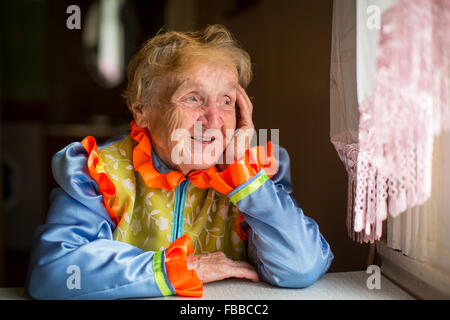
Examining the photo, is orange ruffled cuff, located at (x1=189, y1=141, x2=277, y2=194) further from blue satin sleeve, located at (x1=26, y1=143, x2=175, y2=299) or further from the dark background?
the dark background

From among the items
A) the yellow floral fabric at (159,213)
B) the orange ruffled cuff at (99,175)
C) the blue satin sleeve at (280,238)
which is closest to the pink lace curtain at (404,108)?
the blue satin sleeve at (280,238)

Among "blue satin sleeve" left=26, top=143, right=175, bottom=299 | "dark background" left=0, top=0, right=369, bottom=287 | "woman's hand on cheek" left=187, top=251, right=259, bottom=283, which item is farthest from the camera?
"dark background" left=0, top=0, right=369, bottom=287

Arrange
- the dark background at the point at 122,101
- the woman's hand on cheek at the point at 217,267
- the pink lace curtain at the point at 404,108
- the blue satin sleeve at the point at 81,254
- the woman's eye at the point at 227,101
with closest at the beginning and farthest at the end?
the pink lace curtain at the point at 404,108, the blue satin sleeve at the point at 81,254, the woman's hand on cheek at the point at 217,267, the woman's eye at the point at 227,101, the dark background at the point at 122,101

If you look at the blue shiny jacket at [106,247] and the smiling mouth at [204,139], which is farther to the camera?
the smiling mouth at [204,139]

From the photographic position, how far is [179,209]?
1.23 m

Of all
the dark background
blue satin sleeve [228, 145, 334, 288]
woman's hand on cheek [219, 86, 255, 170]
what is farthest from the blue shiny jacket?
the dark background

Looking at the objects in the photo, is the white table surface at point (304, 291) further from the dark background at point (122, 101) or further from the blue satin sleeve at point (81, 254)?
the dark background at point (122, 101)

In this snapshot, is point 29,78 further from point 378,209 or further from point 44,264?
point 378,209

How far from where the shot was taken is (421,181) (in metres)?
0.87

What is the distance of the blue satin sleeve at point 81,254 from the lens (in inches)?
39.2

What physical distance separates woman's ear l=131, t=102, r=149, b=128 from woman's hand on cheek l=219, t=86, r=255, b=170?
26 cm

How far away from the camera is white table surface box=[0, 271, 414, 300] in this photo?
3.40 ft

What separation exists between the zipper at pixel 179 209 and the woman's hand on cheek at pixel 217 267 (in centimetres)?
10

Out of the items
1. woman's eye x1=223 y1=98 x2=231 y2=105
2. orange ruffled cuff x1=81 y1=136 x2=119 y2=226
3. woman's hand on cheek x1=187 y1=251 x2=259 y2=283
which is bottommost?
woman's hand on cheek x1=187 y1=251 x2=259 y2=283
